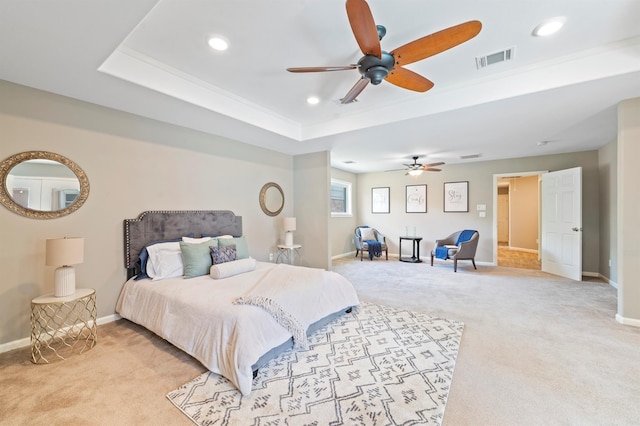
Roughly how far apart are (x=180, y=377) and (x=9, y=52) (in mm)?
2916

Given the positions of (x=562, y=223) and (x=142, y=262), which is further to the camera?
(x=562, y=223)

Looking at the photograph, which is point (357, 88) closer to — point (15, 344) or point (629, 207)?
point (629, 207)

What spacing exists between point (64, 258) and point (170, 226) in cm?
125

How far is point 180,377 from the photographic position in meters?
2.14

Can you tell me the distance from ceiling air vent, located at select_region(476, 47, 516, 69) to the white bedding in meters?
2.76

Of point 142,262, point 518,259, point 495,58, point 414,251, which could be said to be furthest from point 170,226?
point 518,259

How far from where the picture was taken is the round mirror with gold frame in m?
2.56

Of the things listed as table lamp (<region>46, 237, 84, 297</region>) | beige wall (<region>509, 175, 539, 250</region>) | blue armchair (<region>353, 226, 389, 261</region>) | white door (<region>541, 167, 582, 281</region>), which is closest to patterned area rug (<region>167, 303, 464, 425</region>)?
table lamp (<region>46, 237, 84, 297</region>)

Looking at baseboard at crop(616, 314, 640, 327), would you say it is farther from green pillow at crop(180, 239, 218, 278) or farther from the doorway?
the doorway

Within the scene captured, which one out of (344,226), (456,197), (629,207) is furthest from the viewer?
(344,226)

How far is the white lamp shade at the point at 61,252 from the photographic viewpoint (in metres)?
2.40

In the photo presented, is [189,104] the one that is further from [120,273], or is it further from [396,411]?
[396,411]

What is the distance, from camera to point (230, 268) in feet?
10.3

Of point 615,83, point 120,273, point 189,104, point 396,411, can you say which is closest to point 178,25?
point 189,104
